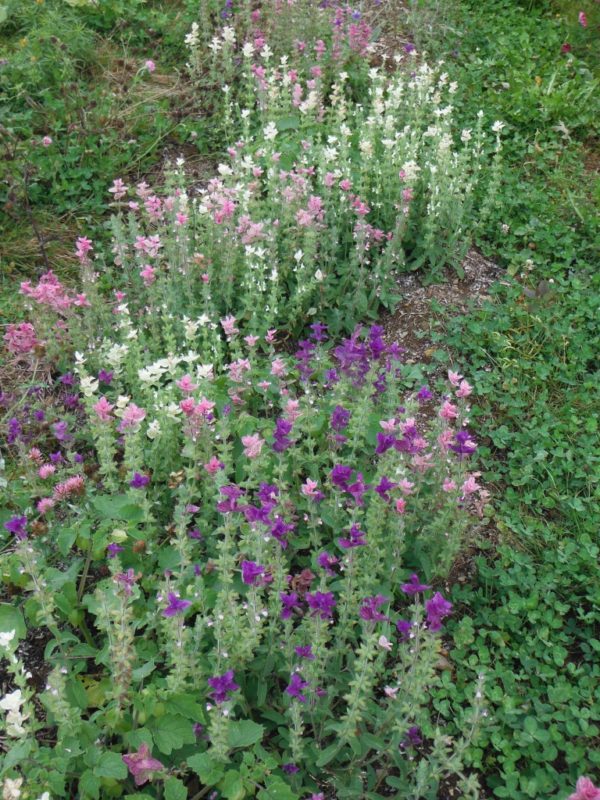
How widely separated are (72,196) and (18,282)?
96 centimetres

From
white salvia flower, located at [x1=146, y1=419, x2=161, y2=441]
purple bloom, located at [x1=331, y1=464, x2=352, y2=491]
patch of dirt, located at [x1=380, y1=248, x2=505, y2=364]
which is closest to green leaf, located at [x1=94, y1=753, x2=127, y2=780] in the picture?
purple bloom, located at [x1=331, y1=464, x2=352, y2=491]

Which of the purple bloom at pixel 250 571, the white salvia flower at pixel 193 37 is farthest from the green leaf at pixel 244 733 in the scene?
the white salvia flower at pixel 193 37

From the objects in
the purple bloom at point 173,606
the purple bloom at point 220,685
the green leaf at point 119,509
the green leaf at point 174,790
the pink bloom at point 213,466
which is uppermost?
the purple bloom at point 173,606

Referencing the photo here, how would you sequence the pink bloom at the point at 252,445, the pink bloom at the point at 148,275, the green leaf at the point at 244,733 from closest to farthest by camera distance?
the green leaf at the point at 244,733, the pink bloom at the point at 252,445, the pink bloom at the point at 148,275

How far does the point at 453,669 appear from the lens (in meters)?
3.00

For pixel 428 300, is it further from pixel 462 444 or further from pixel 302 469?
pixel 462 444

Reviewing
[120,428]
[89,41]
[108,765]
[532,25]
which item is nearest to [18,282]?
[120,428]

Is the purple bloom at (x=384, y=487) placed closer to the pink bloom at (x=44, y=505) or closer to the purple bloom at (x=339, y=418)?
the purple bloom at (x=339, y=418)

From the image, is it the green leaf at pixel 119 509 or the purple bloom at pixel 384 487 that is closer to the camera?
the purple bloom at pixel 384 487

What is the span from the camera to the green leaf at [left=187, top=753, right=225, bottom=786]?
2227 mm

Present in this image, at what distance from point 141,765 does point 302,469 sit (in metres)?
1.48

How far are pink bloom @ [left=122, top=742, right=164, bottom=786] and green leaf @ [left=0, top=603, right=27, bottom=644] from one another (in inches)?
27.9

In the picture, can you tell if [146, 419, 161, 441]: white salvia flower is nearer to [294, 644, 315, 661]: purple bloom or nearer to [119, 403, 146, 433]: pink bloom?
[119, 403, 146, 433]: pink bloom

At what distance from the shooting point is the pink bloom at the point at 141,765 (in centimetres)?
222
